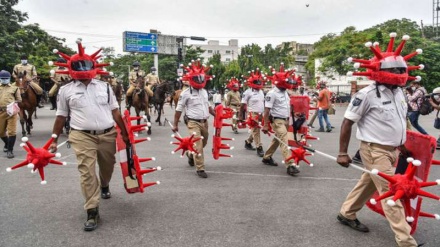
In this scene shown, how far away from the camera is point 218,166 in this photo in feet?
26.4

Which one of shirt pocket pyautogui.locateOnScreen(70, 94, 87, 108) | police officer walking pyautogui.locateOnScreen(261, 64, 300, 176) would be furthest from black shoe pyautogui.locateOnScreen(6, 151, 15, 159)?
police officer walking pyautogui.locateOnScreen(261, 64, 300, 176)

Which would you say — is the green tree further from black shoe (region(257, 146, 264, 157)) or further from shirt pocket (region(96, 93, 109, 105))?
shirt pocket (region(96, 93, 109, 105))

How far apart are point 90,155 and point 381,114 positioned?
337cm

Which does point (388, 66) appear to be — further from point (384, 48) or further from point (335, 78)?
point (335, 78)

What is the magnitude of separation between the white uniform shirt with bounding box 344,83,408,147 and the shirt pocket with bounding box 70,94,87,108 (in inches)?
122

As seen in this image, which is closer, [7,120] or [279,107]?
[279,107]

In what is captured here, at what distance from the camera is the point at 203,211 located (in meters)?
5.10

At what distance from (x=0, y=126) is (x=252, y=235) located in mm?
7242

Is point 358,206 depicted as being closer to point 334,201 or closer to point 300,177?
point 334,201

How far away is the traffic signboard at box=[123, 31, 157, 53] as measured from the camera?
113ft

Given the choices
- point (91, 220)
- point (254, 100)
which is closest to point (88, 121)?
point (91, 220)

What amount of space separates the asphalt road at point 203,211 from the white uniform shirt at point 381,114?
112 cm

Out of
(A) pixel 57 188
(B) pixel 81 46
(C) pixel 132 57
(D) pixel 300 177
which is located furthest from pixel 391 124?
(C) pixel 132 57

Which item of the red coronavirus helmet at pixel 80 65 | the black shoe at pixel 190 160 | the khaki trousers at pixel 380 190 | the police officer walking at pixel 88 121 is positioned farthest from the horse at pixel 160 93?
the khaki trousers at pixel 380 190
